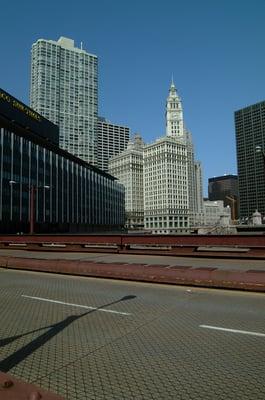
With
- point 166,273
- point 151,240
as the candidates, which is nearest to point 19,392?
point 166,273

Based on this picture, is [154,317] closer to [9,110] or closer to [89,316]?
[89,316]

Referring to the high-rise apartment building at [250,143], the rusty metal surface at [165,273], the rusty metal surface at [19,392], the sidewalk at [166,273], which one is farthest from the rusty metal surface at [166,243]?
the rusty metal surface at [19,392]

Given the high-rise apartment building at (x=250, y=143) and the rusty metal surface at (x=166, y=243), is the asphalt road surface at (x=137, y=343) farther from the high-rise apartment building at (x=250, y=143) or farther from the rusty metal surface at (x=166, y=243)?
the high-rise apartment building at (x=250, y=143)

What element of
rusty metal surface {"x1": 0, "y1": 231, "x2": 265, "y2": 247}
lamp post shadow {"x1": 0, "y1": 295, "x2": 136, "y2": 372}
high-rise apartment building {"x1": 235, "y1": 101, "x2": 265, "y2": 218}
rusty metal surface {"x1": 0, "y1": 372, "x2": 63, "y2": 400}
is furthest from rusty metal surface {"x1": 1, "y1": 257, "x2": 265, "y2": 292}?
high-rise apartment building {"x1": 235, "y1": 101, "x2": 265, "y2": 218}

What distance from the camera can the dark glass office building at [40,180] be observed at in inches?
3457

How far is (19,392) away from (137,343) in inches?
110

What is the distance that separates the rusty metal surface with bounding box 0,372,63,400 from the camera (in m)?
4.04

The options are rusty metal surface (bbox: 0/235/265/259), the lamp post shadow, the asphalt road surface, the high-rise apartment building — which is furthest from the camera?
the high-rise apartment building

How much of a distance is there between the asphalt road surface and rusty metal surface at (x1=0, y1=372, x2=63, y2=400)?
54cm

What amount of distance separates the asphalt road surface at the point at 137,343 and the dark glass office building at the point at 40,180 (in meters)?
58.5

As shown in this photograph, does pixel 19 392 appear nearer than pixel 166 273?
Yes

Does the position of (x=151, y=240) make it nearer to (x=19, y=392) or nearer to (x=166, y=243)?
(x=166, y=243)

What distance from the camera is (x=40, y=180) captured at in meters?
101

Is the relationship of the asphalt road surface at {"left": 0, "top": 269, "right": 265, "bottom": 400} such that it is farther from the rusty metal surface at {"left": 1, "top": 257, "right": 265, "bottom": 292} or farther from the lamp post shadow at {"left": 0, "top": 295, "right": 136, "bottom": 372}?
the rusty metal surface at {"left": 1, "top": 257, "right": 265, "bottom": 292}
